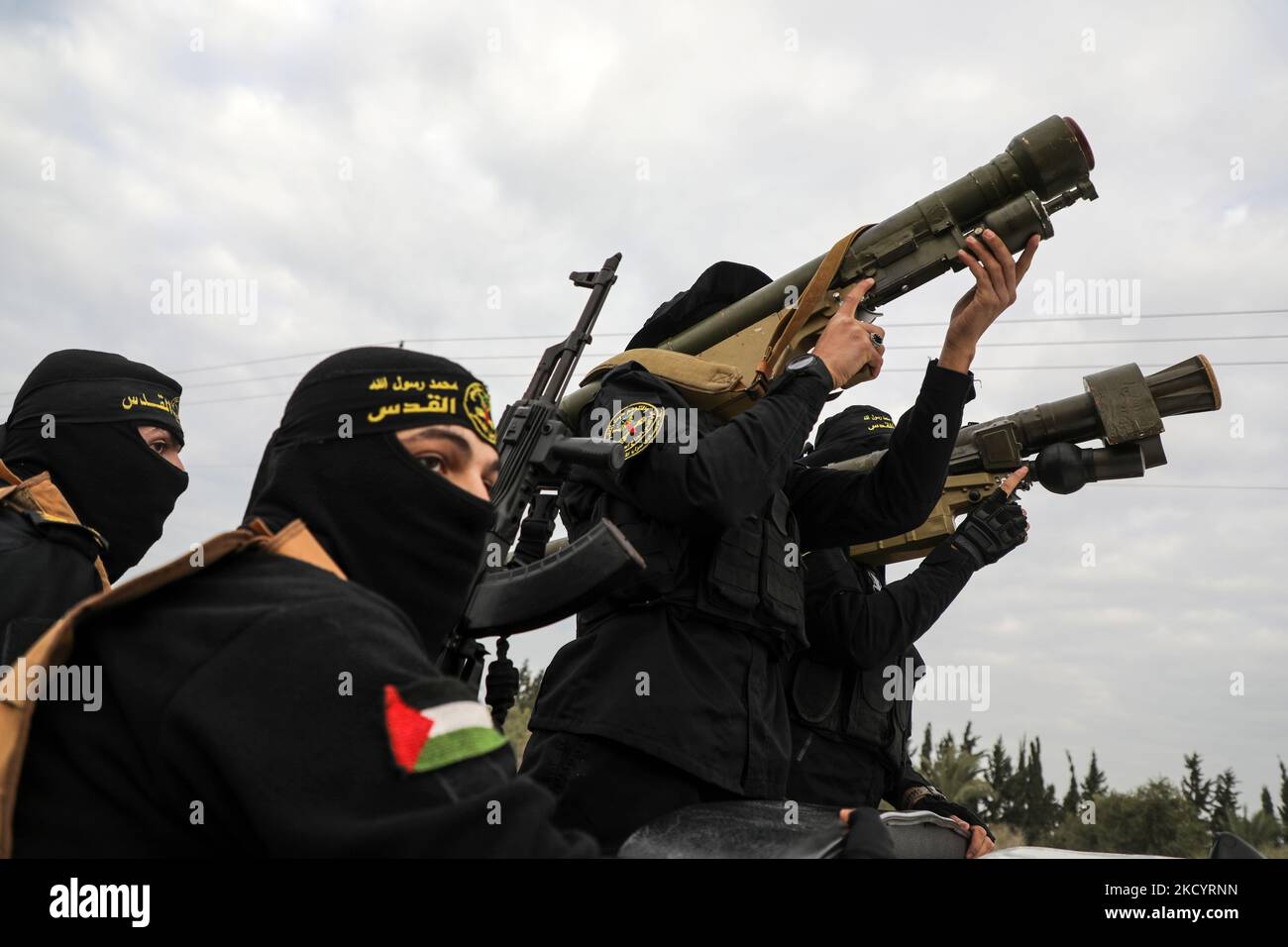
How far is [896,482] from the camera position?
3854 millimetres

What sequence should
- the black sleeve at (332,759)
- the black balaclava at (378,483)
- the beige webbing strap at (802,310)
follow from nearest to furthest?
1. the black sleeve at (332,759)
2. the black balaclava at (378,483)
3. the beige webbing strap at (802,310)

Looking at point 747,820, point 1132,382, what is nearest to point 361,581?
point 747,820

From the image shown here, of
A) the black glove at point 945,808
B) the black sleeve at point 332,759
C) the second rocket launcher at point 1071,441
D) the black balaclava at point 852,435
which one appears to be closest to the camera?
the black sleeve at point 332,759

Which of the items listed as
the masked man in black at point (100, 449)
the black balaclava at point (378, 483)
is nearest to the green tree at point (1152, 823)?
the masked man in black at point (100, 449)

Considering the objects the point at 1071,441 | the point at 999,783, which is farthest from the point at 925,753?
the point at 1071,441

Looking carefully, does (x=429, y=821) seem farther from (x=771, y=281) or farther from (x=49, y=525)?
(x=771, y=281)

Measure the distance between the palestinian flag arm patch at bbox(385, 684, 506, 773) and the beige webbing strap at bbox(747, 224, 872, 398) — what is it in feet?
8.10

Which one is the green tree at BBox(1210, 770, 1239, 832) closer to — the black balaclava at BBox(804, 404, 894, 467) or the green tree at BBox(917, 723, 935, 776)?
the green tree at BBox(917, 723, 935, 776)

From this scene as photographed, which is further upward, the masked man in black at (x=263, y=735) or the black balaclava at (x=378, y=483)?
the black balaclava at (x=378, y=483)

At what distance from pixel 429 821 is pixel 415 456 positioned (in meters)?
0.77

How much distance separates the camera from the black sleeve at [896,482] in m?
3.73

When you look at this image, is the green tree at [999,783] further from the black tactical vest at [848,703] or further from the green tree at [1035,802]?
the black tactical vest at [848,703]

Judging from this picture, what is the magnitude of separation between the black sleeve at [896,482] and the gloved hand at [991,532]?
0.74m
